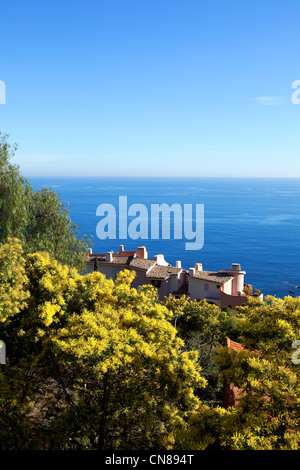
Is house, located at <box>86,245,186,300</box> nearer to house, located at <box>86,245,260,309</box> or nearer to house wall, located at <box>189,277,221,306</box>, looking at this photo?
house, located at <box>86,245,260,309</box>

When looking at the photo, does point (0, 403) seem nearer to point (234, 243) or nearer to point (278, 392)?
point (278, 392)

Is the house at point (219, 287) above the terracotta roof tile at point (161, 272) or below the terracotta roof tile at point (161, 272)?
below

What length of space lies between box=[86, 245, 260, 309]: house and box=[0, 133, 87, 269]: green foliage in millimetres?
19888

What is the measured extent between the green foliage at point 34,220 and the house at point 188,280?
19888mm

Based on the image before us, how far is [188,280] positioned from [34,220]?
2921 cm

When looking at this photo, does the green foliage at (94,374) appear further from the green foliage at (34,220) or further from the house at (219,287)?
the house at (219,287)

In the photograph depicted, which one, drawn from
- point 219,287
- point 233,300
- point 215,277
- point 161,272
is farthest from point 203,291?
point 161,272

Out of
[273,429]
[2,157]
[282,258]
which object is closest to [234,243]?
[282,258]

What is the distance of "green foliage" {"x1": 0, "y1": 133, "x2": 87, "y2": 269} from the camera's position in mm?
22297

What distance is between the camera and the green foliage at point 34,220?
2230 cm

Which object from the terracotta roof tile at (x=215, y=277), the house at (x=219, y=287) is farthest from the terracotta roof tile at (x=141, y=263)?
the terracotta roof tile at (x=215, y=277)

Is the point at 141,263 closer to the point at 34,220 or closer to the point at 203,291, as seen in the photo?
the point at 203,291

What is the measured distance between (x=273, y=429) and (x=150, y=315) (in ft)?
19.6
